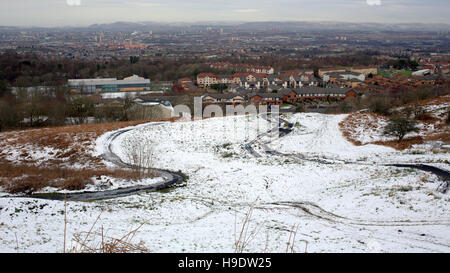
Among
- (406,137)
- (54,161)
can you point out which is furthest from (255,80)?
(54,161)

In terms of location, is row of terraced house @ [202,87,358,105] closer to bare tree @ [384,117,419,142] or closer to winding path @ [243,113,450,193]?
winding path @ [243,113,450,193]

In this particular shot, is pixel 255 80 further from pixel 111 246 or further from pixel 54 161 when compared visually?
pixel 111 246

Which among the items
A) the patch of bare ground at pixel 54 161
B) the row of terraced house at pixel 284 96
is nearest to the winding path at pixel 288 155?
the patch of bare ground at pixel 54 161

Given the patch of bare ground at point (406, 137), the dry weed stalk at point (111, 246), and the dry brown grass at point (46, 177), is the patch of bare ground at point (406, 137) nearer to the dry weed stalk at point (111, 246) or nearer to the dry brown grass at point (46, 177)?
the dry brown grass at point (46, 177)

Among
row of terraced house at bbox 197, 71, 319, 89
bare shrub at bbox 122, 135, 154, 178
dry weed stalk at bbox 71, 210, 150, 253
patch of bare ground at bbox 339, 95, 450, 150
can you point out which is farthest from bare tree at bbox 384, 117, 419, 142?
row of terraced house at bbox 197, 71, 319, 89
